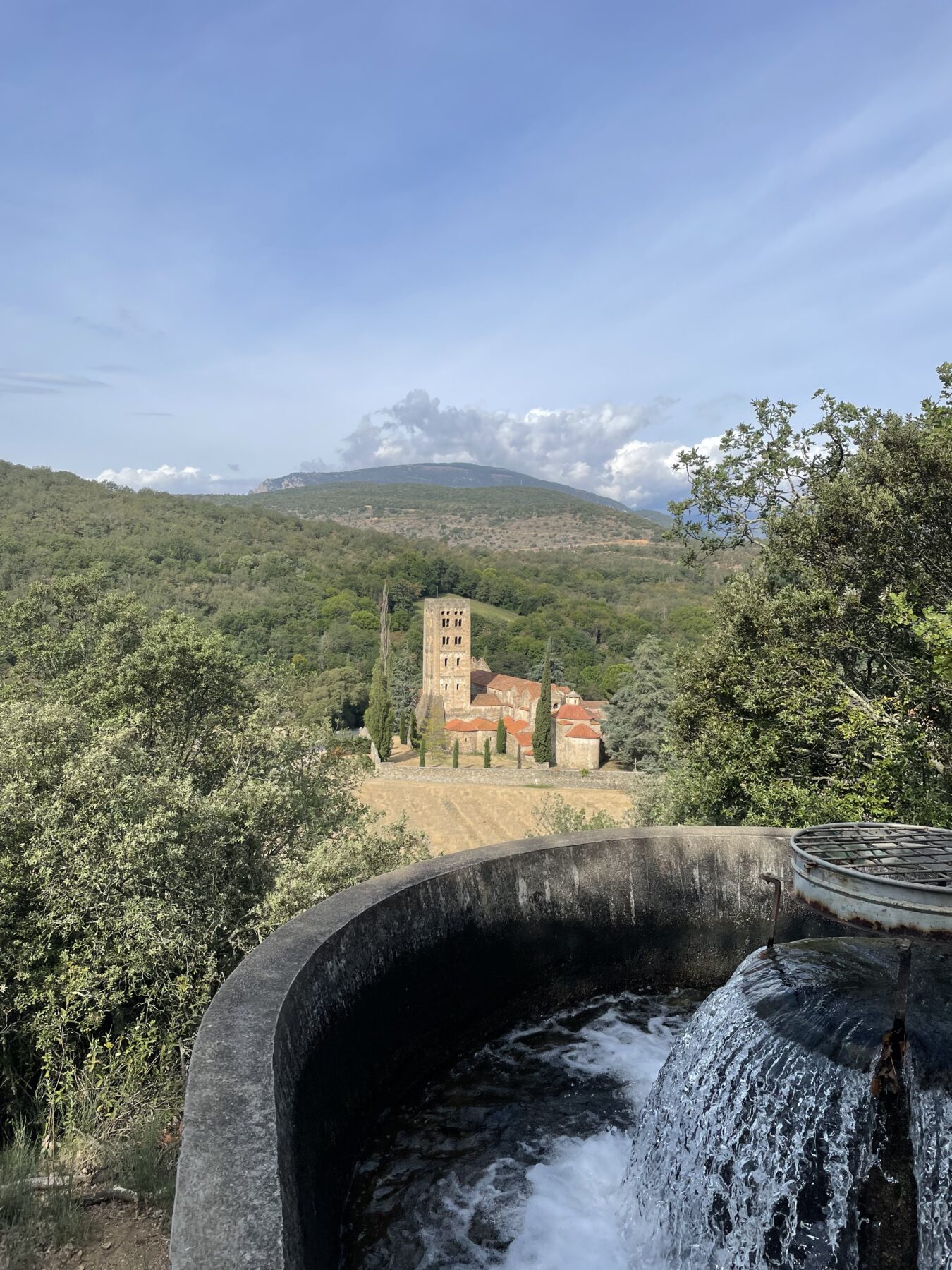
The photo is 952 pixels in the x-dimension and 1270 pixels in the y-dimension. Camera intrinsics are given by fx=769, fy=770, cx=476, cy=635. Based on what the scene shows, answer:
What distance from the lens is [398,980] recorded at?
4648 mm

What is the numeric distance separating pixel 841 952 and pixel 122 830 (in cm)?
711

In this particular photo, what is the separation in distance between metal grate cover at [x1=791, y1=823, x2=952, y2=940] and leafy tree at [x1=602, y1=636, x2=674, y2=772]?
109 feet

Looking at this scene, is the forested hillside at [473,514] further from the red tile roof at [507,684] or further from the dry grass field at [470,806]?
the dry grass field at [470,806]

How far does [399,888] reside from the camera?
191 inches

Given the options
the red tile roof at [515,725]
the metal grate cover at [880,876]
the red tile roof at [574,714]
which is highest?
the metal grate cover at [880,876]

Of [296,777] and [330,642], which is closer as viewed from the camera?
[296,777]

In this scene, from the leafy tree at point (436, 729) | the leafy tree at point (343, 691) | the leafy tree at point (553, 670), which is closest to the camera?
the leafy tree at point (343, 691)

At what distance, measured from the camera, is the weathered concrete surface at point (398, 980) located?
2.40 m

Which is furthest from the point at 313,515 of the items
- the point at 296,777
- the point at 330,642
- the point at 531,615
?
the point at 296,777

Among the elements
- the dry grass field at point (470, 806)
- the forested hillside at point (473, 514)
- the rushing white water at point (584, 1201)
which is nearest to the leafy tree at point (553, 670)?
the dry grass field at point (470, 806)

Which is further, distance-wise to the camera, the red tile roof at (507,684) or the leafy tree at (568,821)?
the red tile roof at (507,684)

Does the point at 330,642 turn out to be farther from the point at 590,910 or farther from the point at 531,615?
the point at 590,910

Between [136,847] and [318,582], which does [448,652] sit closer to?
[318,582]

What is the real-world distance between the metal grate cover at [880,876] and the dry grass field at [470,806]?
79.3 ft
